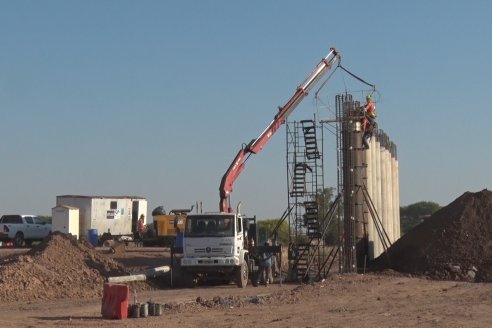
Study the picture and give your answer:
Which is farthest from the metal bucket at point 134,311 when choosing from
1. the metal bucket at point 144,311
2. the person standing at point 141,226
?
the person standing at point 141,226

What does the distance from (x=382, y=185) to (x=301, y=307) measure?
19.3 metres

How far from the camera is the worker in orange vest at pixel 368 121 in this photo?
3547 cm

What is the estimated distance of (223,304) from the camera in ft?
73.9

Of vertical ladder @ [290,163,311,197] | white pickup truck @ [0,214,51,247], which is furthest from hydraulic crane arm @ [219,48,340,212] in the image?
white pickup truck @ [0,214,51,247]

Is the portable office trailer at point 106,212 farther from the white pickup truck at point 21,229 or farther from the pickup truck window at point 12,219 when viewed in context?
the pickup truck window at point 12,219

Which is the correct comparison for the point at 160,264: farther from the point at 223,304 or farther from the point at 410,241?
the point at 223,304

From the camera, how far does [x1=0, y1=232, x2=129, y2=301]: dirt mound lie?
2536cm

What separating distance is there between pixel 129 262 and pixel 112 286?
51.8ft

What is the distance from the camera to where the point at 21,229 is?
48812 millimetres

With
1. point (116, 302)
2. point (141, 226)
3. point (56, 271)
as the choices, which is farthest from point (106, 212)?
point (116, 302)

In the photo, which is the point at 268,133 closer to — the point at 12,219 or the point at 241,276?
the point at 241,276

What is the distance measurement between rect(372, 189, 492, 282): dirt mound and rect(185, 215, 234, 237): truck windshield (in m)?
9.02

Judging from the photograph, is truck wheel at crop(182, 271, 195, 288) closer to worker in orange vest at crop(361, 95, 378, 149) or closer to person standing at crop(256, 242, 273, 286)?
person standing at crop(256, 242, 273, 286)

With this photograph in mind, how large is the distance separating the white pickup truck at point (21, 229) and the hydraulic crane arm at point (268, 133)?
1741 cm
